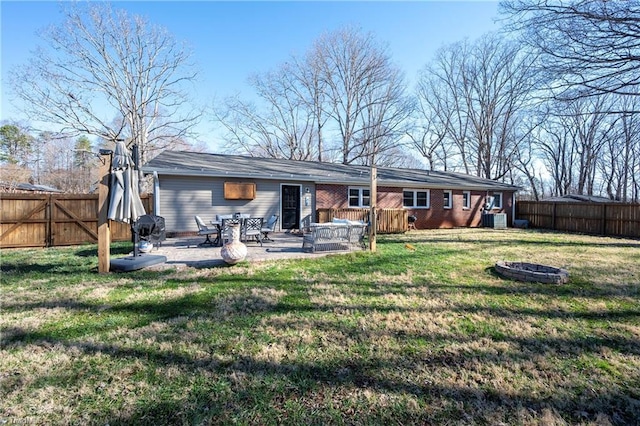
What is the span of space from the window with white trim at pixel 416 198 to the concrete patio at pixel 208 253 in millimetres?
8117

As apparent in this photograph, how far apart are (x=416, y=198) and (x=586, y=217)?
8383mm

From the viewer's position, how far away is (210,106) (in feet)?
77.2

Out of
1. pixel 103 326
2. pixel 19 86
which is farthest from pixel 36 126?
pixel 103 326

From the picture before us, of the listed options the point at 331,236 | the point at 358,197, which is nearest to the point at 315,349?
the point at 331,236

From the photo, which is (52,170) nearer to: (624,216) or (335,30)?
(335,30)

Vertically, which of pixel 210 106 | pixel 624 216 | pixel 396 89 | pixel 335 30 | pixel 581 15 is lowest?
pixel 624 216

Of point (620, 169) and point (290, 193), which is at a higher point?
point (620, 169)

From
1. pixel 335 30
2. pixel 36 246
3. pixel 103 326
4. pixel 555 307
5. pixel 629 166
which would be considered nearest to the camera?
pixel 103 326

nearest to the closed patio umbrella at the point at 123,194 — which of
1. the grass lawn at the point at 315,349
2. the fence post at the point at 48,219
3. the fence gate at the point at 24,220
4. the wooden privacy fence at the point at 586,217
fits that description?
the grass lawn at the point at 315,349

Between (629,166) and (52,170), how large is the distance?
62.0 m

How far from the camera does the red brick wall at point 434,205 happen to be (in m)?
13.9

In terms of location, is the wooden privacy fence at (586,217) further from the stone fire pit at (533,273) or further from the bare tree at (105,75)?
the bare tree at (105,75)

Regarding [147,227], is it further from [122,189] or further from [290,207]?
[290,207]

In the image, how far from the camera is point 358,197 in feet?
48.7
